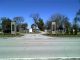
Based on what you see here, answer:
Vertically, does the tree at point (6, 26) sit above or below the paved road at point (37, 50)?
above

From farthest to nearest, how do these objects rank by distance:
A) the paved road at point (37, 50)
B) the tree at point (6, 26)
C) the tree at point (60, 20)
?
the tree at point (60, 20) → the tree at point (6, 26) → the paved road at point (37, 50)

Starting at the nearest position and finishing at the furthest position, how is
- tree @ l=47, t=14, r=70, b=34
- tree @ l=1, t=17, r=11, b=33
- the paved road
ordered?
the paved road
tree @ l=1, t=17, r=11, b=33
tree @ l=47, t=14, r=70, b=34

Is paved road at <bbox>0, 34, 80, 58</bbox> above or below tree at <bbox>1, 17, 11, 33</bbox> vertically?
below

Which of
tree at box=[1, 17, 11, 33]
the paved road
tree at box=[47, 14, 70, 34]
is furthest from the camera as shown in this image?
tree at box=[47, 14, 70, 34]

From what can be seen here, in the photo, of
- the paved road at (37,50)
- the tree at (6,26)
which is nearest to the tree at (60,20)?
the tree at (6,26)

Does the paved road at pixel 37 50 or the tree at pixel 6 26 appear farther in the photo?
the tree at pixel 6 26

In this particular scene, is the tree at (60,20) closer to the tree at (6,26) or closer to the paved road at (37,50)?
the tree at (6,26)

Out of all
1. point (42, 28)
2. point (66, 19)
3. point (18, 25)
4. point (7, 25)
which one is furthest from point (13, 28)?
point (42, 28)

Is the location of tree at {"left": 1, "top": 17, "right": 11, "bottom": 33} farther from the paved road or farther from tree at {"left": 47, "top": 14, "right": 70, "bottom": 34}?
the paved road

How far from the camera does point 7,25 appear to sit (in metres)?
78.2

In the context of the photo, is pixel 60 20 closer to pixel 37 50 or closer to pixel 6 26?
pixel 6 26

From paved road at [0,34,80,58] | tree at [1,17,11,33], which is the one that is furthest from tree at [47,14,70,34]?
paved road at [0,34,80,58]

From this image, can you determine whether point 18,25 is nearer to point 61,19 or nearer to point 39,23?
point 39,23

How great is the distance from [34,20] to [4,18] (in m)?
20.7
